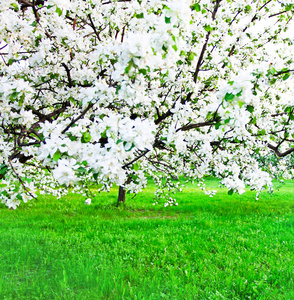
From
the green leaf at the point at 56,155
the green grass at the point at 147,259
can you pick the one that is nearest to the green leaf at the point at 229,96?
the green leaf at the point at 56,155

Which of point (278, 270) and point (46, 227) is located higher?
point (46, 227)

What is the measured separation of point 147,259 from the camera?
4820mm

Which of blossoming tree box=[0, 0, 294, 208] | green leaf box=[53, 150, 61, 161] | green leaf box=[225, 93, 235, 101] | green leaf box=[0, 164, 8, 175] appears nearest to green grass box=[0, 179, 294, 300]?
blossoming tree box=[0, 0, 294, 208]

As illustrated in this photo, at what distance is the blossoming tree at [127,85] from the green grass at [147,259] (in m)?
1.20

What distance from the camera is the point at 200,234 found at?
20.9 feet

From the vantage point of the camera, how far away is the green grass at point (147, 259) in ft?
12.0

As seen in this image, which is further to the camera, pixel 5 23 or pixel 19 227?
pixel 19 227

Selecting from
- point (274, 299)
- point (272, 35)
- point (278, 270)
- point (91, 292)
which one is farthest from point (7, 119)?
point (272, 35)

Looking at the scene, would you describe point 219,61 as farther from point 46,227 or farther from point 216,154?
point 46,227

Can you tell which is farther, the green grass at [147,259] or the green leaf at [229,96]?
the green grass at [147,259]

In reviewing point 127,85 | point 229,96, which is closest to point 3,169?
point 127,85

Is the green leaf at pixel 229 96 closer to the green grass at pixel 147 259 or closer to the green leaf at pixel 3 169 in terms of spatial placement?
the green grass at pixel 147 259

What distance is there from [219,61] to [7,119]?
449 cm

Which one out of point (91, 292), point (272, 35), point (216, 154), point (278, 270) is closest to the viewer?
point (91, 292)
